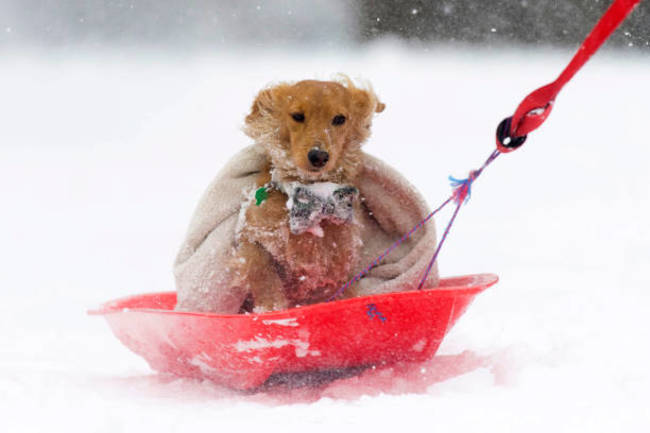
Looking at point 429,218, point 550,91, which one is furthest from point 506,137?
point 429,218

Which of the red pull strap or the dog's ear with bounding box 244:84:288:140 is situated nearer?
the red pull strap

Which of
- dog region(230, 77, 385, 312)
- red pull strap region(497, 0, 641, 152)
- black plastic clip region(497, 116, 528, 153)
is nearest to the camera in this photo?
red pull strap region(497, 0, 641, 152)

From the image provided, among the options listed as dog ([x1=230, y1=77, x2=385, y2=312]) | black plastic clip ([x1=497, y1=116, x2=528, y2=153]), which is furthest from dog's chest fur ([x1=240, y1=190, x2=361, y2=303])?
black plastic clip ([x1=497, y1=116, x2=528, y2=153])

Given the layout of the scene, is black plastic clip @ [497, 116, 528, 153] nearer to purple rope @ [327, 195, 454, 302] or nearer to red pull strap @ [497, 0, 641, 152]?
red pull strap @ [497, 0, 641, 152]

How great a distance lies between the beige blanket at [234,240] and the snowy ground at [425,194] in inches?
4.7

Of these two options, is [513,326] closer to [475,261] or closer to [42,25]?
[475,261]

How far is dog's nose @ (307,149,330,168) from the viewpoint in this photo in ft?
3.07

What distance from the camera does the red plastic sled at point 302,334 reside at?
933mm

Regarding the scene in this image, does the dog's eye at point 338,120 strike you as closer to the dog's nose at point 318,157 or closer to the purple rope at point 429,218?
the dog's nose at point 318,157

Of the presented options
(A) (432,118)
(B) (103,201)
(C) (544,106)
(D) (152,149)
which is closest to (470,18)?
(A) (432,118)

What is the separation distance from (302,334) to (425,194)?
3.83ft

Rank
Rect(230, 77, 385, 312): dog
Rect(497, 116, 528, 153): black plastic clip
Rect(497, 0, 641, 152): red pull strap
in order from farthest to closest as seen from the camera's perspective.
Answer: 1. Rect(230, 77, 385, 312): dog
2. Rect(497, 116, 528, 153): black plastic clip
3. Rect(497, 0, 641, 152): red pull strap

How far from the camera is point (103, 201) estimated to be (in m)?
2.29

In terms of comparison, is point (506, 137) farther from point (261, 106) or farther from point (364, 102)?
point (261, 106)
